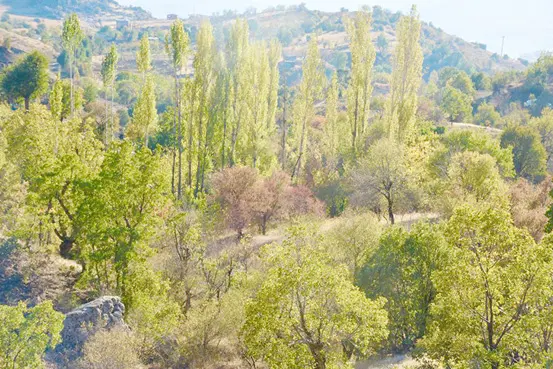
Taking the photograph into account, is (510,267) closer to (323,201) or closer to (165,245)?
(165,245)

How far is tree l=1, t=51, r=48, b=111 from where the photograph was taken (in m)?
55.6

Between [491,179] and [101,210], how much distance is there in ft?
77.8

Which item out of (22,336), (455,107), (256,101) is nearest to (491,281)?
(22,336)

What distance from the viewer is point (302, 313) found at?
14859 millimetres

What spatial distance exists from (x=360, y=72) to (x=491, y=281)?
103 ft

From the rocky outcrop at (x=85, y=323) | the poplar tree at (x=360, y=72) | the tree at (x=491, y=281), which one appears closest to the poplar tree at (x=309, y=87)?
the poplar tree at (x=360, y=72)

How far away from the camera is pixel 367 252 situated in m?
23.5

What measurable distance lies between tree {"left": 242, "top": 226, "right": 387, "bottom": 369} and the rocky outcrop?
6759 millimetres

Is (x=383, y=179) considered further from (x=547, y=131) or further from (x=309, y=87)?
(x=547, y=131)

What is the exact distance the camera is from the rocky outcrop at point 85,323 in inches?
734

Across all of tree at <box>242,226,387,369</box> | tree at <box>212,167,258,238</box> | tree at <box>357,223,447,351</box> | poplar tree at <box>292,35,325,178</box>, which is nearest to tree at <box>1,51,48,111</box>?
poplar tree at <box>292,35,325,178</box>

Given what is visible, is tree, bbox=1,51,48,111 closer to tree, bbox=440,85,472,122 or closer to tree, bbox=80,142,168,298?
tree, bbox=80,142,168,298

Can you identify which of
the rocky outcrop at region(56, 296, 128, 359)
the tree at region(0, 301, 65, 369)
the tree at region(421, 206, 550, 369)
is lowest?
the rocky outcrop at region(56, 296, 128, 359)

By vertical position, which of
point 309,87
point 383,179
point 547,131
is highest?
point 309,87
